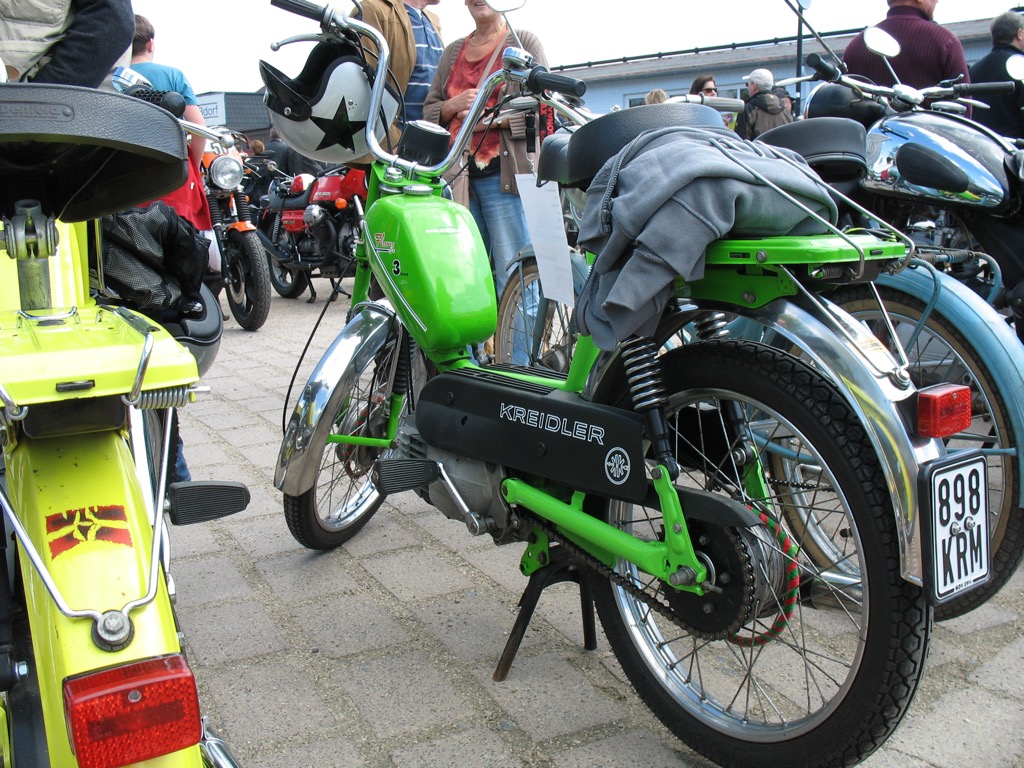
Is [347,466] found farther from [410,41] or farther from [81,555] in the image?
[410,41]

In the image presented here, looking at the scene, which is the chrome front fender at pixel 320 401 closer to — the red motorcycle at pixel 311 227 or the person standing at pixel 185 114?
the person standing at pixel 185 114

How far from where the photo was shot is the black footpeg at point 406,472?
2436 mm

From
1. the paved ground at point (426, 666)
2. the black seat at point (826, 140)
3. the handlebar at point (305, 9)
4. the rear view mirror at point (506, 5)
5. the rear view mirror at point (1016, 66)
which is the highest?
the handlebar at point (305, 9)

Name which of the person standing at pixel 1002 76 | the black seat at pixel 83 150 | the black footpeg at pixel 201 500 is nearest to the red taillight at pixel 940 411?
the black footpeg at pixel 201 500

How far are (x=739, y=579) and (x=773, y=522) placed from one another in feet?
0.44

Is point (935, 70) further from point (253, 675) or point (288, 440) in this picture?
point (253, 675)

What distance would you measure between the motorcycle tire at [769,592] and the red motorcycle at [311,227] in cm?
606

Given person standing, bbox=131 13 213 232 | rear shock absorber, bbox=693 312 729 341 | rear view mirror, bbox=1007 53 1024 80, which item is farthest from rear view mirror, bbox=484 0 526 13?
rear view mirror, bbox=1007 53 1024 80

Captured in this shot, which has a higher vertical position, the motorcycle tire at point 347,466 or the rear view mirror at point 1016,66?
the rear view mirror at point 1016,66

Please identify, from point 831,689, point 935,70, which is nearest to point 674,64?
point 935,70

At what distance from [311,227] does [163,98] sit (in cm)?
598

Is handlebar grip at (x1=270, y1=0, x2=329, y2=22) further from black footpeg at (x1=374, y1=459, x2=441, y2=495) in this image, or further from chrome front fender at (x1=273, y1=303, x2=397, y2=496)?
black footpeg at (x1=374, y1=459, x2=441, y2=495)

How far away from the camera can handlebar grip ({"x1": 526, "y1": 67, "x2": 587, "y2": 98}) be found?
2344 mm

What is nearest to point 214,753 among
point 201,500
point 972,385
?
point 201,500
